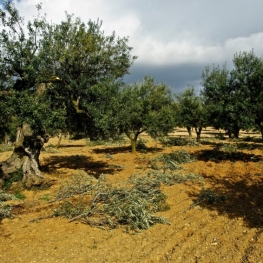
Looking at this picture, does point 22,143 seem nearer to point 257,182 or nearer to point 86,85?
point 86,85

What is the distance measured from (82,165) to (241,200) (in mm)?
11492

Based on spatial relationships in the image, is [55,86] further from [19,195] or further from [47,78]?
[19,195]

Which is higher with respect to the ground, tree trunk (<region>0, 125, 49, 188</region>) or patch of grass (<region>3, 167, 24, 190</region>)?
tree trunk (<region>0, 125, 49, 188</region>)

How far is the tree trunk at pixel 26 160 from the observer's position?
12920 mm

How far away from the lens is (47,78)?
12.2 metres

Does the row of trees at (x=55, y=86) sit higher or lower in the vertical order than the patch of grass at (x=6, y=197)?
higher

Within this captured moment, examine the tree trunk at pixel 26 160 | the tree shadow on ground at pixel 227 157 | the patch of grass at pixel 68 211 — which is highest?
the tree trunk at pixel 26 160

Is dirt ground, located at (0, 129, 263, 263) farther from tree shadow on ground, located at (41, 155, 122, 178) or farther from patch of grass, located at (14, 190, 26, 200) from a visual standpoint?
tree shadow on ground, located at (41, 155, 122, 178)

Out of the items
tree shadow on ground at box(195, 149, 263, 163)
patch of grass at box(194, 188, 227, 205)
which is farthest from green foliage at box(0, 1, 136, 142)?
tree shadow on ground at box(195, 149, 263, 163)

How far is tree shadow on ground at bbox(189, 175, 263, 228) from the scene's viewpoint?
8688 millimetres

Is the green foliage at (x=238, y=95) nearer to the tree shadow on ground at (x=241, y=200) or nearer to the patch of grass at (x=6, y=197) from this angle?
the tree shadow on ground at (x=241, y=200)

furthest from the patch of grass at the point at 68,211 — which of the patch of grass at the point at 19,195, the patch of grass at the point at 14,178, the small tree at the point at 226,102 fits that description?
the small tree at the point at 226,102

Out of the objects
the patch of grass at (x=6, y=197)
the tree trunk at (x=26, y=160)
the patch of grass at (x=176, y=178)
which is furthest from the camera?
the patch of grass at (x=176, y=178)

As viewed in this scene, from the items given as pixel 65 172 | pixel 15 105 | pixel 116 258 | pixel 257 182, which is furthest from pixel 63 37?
pixel 257 182
